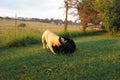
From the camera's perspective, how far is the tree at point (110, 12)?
2377 centimetres

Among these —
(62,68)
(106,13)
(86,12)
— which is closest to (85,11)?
(86,12)

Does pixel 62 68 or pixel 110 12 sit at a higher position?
pixel 110 12

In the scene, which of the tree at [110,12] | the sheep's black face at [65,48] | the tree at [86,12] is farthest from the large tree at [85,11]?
the sheep's black face at [65,48]

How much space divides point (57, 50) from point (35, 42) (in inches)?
272

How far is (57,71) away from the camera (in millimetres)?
8797

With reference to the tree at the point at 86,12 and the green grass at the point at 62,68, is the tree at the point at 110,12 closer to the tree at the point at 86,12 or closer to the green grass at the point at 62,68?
the tree at the point at 86,12

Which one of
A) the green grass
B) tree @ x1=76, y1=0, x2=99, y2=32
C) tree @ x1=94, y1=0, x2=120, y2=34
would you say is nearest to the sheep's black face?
the green grass

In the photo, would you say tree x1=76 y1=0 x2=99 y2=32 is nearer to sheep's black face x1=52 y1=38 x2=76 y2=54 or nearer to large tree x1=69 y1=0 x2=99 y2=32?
large tree x1=69 y1=0 x2=99 y2=32

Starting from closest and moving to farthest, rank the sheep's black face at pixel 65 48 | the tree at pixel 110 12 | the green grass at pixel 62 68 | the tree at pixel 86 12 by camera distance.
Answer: the green grass at pixel 62 68 < the sheep's black face at pixel 65 48 < the tree at pixel 110 12 < the tree at pixel 86 12

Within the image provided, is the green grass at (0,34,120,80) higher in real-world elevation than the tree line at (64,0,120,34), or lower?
lower

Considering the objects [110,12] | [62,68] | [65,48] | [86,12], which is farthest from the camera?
[86,12]

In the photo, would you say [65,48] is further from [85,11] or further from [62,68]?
[85,11]

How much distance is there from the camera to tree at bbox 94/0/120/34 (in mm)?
23766

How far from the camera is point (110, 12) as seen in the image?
78.8 feet
